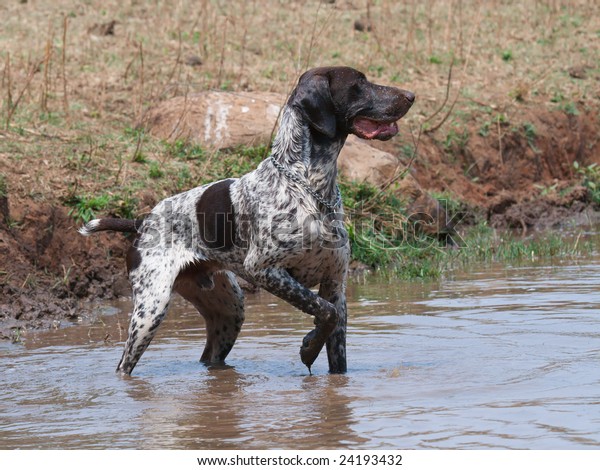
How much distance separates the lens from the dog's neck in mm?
6207

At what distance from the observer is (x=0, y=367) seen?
696 centimetres

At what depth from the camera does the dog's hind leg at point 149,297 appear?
6.60 m

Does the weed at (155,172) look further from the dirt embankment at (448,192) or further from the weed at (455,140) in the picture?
the weed at (455,140)

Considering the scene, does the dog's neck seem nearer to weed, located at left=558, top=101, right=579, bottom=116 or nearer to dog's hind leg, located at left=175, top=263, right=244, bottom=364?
dog's hind leg, located at left=175, top=263, right=244, bottom=364

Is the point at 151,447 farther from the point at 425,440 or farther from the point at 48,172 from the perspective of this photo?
the point at 48,172

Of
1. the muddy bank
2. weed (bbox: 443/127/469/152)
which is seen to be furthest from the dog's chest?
weed (bbox: 443/127/469/152)

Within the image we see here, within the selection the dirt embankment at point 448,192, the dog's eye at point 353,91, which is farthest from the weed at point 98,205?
the dog's eye at point 353,91

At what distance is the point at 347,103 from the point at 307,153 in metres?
0.38

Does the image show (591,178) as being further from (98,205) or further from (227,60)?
(98,205)

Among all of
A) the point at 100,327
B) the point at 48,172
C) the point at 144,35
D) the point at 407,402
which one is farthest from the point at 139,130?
the point at 407,402

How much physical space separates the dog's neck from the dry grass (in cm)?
408

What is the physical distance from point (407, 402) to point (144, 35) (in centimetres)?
1151

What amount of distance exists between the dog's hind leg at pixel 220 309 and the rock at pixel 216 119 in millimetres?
4631

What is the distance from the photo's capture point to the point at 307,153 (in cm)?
622
